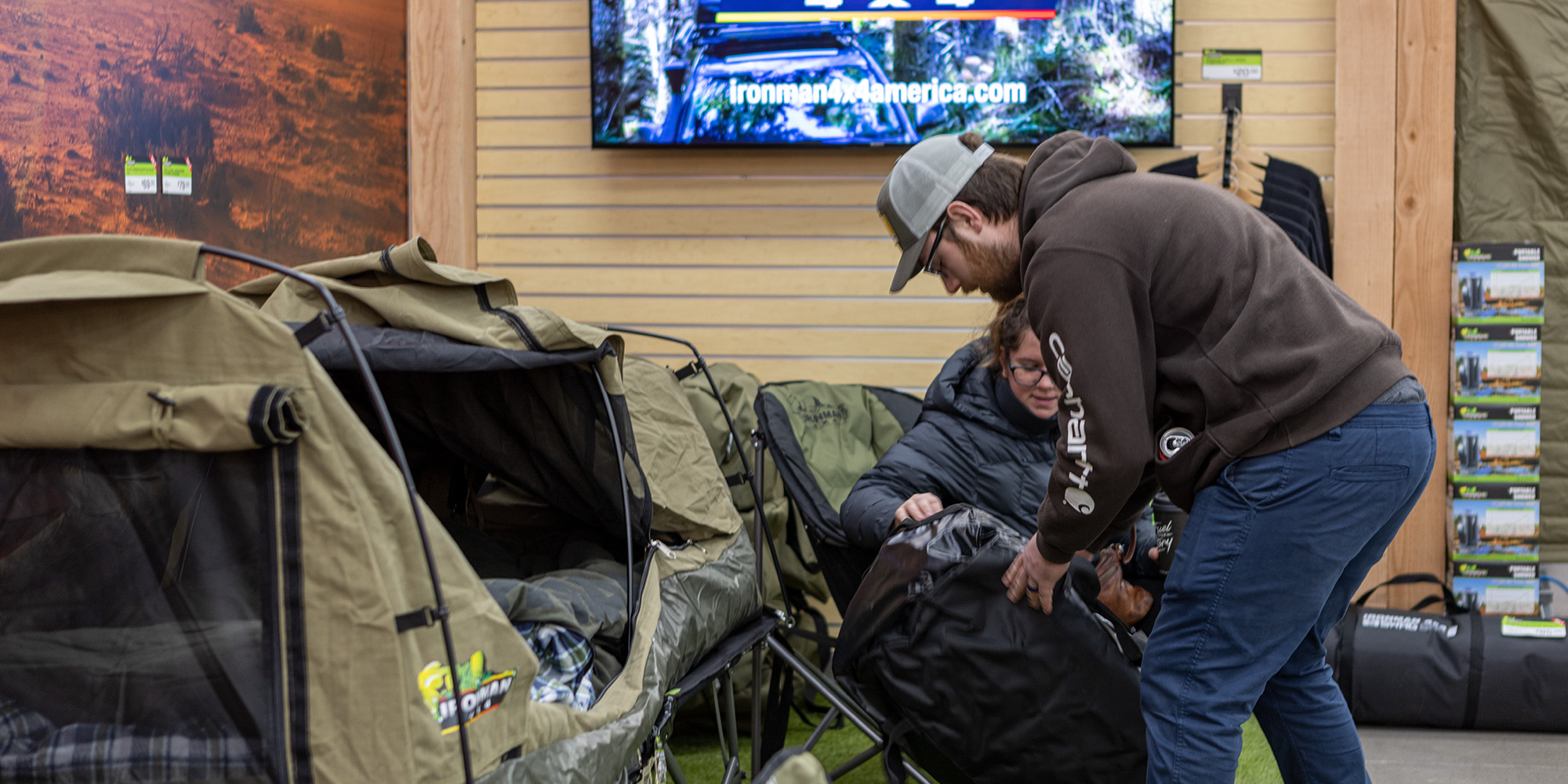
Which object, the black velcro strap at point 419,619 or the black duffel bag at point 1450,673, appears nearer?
the black velcro strap at point 419,619

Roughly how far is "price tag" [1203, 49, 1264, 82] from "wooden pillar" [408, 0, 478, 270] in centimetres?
230

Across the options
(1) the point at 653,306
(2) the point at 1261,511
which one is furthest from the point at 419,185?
(2) the point at 1261,511

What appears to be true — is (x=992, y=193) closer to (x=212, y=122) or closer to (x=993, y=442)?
(x=993, y=442)

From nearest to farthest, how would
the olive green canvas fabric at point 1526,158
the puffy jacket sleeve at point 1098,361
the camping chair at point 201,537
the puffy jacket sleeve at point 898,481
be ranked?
1. the camping chair at point 201,537
2. the puffy jacket sleeve at point 1098,361
3. the puffy jacket sleeve at point 898,481
4. the olive green canvas fabric at point 1526,158

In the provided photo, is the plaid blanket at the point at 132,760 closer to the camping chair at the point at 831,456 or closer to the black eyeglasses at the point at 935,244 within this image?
the camping chair at the point at 831,456

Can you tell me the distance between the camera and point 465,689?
3.78ft

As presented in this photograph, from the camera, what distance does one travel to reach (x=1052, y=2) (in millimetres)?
3059

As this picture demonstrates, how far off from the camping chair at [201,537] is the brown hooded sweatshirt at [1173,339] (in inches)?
30.8

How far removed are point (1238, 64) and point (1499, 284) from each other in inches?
37.6

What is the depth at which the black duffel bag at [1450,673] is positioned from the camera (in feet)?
8.42

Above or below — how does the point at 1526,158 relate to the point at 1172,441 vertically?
above

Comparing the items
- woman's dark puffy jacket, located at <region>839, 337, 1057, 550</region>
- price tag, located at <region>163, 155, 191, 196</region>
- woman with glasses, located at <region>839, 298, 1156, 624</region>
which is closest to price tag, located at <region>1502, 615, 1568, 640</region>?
woman with glasses, located at <region>839, 298, 1156, 624</region>

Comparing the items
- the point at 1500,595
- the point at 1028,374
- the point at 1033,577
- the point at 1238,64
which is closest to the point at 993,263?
the point at 1033,577

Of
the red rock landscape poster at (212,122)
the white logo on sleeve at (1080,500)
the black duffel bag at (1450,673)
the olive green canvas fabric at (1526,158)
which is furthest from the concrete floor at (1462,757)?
the red rock landscape poster at (212,122)
